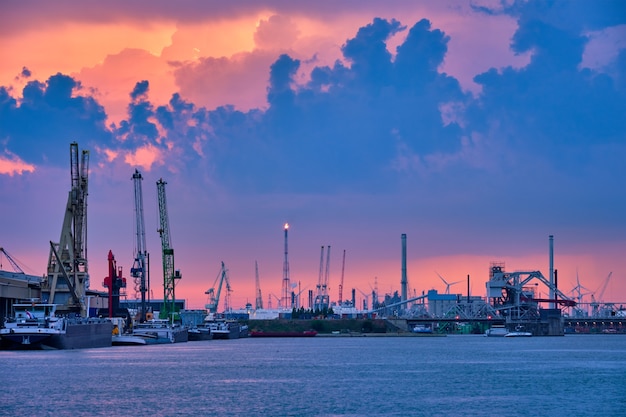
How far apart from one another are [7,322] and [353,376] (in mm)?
58759

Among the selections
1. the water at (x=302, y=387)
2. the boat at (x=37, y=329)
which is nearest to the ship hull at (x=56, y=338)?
the boat at (x=37, y=329)

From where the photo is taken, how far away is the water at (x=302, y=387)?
79.4 m

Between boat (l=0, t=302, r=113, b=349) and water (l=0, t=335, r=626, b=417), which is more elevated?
boat (l=0, t=302, r=113, b=349)

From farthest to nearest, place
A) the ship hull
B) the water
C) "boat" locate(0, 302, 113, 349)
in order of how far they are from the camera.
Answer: the ship hull < "boat" locate(0, 302, 113, 349) < the water

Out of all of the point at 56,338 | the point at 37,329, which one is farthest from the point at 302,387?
the point at 56,338

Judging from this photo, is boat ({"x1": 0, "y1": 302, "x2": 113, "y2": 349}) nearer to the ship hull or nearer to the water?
the ship hull

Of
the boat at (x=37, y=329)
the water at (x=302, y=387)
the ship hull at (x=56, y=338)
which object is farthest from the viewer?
the ship hull at (x=56, y=338)

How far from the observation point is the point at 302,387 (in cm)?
9769

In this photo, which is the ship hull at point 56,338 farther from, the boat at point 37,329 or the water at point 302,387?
the water at point 302,387

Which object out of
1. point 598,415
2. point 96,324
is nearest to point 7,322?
point 96,324

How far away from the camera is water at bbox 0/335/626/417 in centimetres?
7944

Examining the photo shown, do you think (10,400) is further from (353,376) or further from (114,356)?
(114,356)

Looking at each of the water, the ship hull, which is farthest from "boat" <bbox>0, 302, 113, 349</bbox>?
the water

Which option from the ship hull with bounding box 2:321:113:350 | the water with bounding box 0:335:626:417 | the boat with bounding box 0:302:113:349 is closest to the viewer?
the water with bounding box 0:335:626:417
